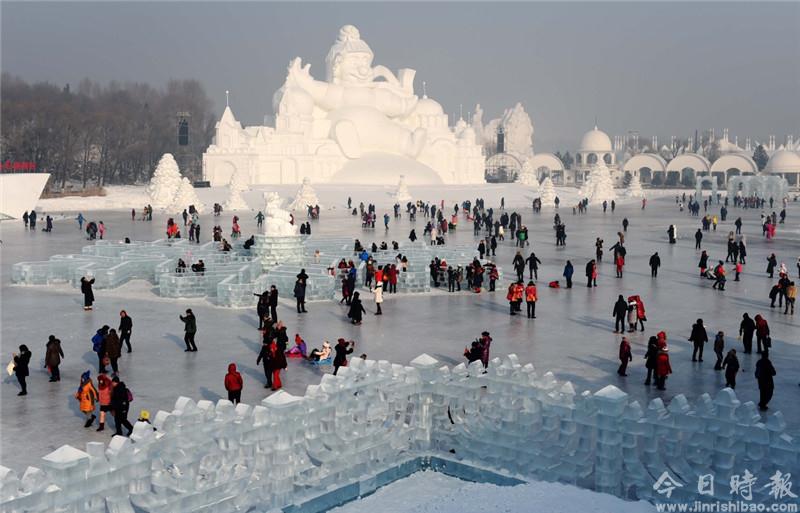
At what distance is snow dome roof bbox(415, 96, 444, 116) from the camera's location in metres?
73.8

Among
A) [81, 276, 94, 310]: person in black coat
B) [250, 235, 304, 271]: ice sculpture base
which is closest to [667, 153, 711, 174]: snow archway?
[250, 235, 304, 271]: ice sculpture base

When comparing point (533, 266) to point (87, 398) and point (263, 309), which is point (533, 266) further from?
point (87, 398)

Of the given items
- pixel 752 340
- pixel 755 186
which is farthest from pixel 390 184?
pixel 752 340

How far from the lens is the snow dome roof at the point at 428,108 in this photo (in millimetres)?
73812

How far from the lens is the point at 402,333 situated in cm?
1580

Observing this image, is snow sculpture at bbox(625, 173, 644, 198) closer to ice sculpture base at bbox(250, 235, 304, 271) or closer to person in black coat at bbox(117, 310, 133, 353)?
ice sculpture base at bbox(250, 235, 304, 271)

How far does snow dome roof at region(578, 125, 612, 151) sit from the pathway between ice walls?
102m

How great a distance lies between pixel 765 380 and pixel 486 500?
4274 mm

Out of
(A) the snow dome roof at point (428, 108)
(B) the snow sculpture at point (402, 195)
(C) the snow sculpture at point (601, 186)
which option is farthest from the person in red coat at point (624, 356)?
(A) the snow dome roof at point (428, 108)

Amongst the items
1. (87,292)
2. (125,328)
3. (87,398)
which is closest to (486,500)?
(87,398)

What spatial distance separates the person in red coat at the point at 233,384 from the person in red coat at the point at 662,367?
18.2 feet

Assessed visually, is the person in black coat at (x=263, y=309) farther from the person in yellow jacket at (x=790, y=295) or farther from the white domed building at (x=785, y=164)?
the white domed building at (x=785, y=164)

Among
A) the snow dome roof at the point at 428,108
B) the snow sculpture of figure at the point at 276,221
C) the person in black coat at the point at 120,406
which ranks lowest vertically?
the person in black coat at the point at 120,406

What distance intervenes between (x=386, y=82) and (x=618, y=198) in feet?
70.9
